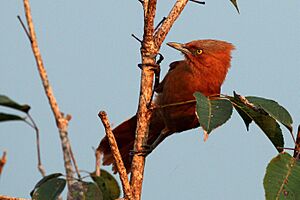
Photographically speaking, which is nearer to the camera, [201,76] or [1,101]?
[1,101]

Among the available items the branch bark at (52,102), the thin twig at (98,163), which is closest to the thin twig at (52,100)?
the branch bark at (52,102)

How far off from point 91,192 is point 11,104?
55 centimetres

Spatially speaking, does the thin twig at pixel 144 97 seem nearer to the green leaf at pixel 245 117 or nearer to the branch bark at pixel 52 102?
the green leaf at pixel 245 117

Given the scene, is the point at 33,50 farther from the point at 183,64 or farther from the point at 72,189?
the point at 183,64

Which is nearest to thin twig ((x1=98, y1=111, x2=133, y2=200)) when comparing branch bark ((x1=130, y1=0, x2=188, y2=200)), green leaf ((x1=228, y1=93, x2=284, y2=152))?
branch bark ((x1=130, y1=0, x2=188, y2=200))

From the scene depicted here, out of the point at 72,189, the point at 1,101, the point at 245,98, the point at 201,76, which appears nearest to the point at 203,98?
the point at 245,98

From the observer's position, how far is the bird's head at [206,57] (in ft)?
11.4

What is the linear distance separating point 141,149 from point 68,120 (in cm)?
83

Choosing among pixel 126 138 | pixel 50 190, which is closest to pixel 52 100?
pixel 50 190

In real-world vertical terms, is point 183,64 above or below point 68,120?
above

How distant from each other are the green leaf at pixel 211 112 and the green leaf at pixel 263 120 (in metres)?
0.07

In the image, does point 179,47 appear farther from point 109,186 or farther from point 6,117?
point 6,117

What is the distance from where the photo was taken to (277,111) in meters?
1.87

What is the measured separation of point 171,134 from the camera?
3.53m
